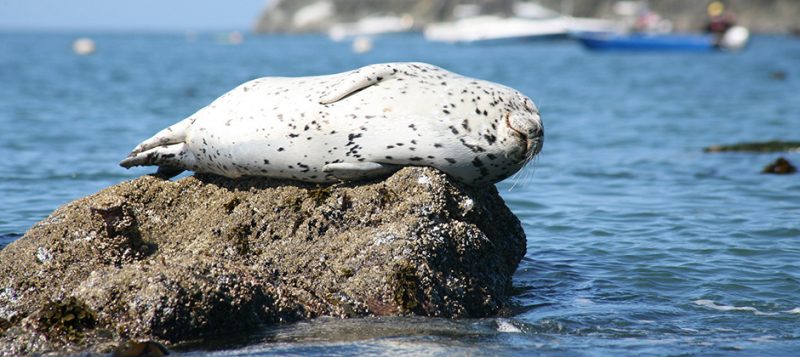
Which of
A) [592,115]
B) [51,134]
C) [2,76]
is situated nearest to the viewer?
[51,134]

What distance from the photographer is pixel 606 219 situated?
8.36 m

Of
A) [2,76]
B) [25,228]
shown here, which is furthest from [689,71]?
[25,228]

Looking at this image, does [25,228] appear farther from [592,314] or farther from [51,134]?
[51,134]

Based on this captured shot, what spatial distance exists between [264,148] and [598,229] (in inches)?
131

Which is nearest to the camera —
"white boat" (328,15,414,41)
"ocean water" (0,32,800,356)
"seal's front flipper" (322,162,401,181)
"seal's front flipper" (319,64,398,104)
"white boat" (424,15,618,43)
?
"ocean water" (0,32,800,356)

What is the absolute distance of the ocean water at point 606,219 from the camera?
483 cm

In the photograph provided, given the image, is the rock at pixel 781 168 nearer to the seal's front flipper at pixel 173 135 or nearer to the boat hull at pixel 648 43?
the seal's front flipper at pixel 173 135

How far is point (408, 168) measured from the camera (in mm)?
5477

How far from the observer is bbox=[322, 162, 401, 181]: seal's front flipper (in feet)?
17.8

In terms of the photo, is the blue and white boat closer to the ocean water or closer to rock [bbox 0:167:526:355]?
the ocean water

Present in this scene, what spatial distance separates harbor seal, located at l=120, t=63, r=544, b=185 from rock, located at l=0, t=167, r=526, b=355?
118 mm

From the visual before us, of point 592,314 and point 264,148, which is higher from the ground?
point 264,148

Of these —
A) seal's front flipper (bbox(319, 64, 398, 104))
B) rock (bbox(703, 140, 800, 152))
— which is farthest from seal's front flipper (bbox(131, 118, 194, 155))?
rock (bbox(703, 140, 800, 152))

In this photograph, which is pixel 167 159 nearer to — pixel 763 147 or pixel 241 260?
pixel 241 260
